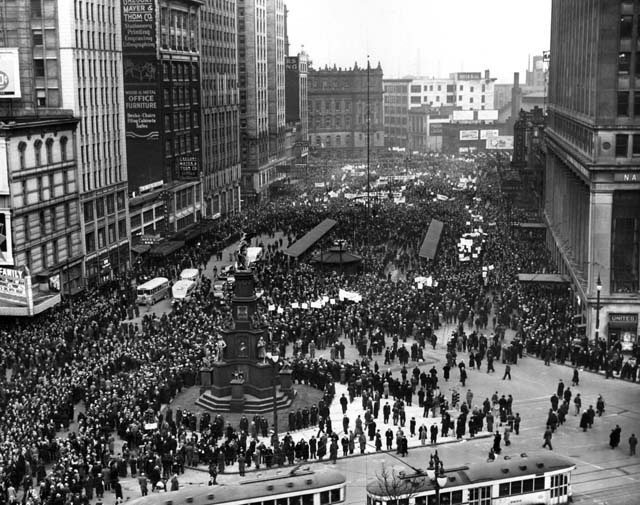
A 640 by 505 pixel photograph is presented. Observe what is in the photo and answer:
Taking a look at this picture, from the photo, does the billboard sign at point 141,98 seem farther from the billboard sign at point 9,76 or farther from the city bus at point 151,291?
the city bus at point 151,291

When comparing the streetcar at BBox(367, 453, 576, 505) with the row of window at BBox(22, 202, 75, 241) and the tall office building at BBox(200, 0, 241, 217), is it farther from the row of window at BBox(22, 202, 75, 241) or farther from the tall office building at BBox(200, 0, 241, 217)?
the tall office building at BBox(200, 0, 241, 217)

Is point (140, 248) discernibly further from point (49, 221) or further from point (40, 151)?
point (40, 151)

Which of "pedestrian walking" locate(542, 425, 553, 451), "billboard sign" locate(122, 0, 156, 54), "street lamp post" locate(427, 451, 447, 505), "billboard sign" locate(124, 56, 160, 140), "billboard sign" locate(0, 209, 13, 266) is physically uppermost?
"billboard sign" locate(122, 0, 156, 54)

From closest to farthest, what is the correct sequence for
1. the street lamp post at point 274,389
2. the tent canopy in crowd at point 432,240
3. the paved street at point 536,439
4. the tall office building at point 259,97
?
the paved street at point 536,439 < the street lamp post at point 274,389 < the tent canopy in crowd at point 432,240 < the tall office building at point 259,97

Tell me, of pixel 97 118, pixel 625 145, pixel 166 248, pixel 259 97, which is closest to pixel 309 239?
pixel 166 248

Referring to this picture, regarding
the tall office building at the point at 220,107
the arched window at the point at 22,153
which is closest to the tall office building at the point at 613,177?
the arched window at the point at 22,153

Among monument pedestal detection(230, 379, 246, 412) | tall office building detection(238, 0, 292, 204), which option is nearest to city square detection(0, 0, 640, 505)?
monument pedestal detection(230, 379, 246, 412)
